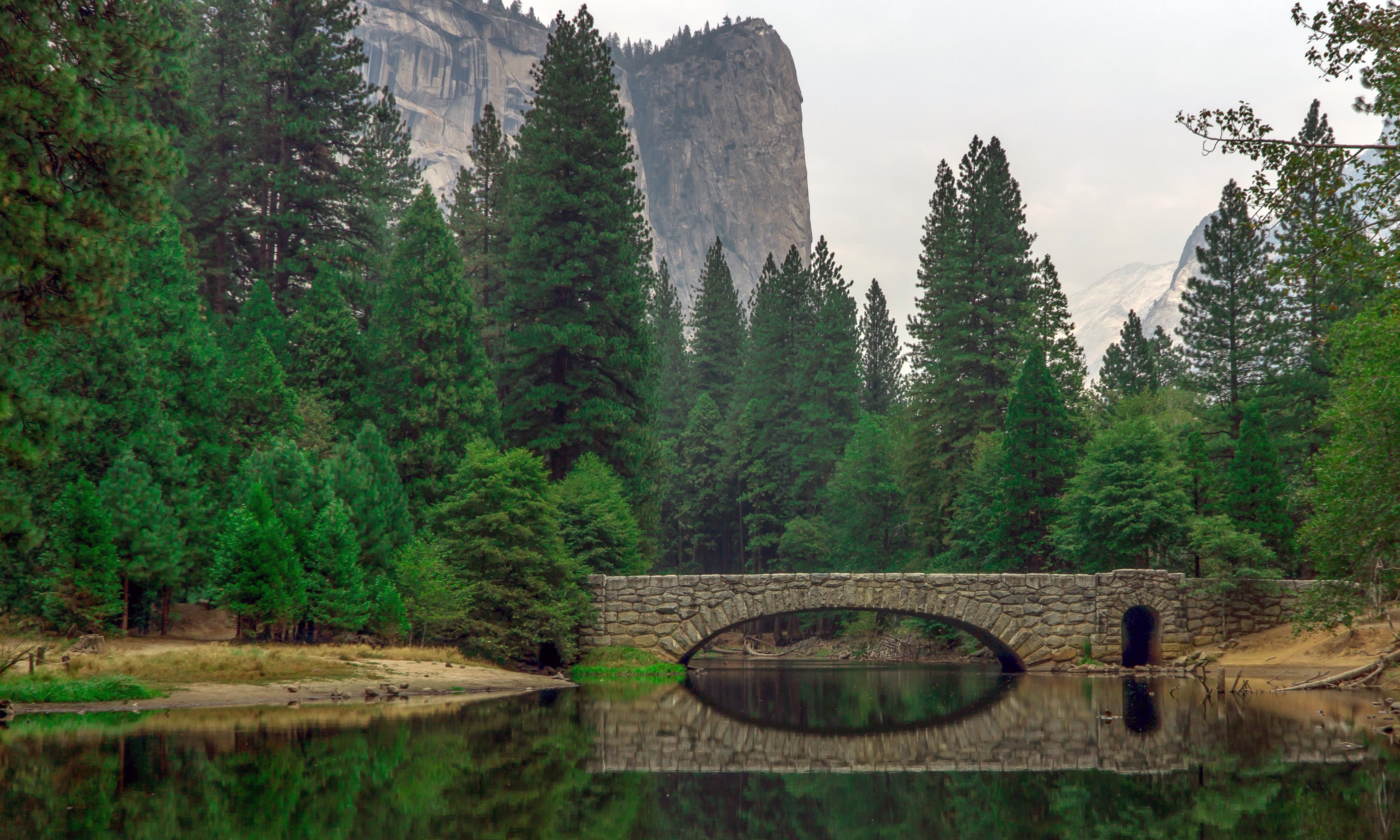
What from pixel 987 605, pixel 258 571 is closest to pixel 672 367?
pixel 987 605

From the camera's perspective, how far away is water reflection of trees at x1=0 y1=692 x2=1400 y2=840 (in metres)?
7.20

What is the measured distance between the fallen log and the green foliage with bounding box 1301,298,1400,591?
1.45 m

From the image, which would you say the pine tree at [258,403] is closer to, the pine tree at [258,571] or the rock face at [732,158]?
the pine tree at [258,571]

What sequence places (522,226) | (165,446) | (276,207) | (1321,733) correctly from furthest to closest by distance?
(276,207), (522,226), (165,446), (1321,733)

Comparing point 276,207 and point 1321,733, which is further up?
point 276,207

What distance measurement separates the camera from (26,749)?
33.0ft

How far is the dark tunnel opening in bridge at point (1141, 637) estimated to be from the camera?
2861 cm

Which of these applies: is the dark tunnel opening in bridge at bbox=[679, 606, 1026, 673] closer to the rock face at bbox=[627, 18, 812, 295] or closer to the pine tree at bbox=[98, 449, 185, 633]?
the pine tree at bbox=[98, 449, 185, 633]

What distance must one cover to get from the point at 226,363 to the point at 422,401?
5.59m

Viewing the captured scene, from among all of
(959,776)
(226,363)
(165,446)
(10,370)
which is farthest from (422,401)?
(959,776)

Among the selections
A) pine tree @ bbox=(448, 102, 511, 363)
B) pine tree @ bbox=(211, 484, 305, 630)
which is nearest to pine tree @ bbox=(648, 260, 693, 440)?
pine tree @ bbox=(448, 102, 511, 363)

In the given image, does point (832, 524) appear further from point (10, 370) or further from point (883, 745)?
point (10, 370)

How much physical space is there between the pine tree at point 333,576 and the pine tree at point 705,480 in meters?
38.2

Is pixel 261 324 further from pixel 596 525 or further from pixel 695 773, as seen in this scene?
pixel 695 773
